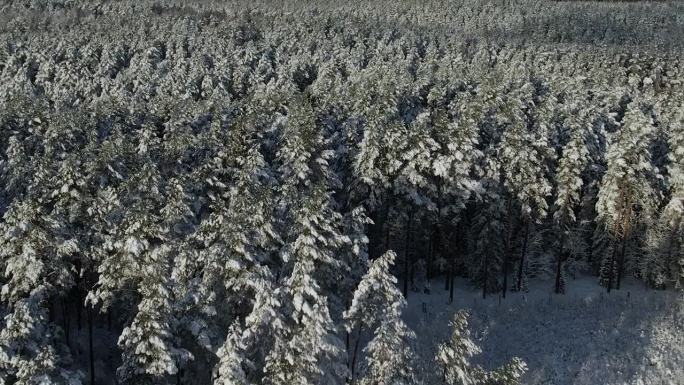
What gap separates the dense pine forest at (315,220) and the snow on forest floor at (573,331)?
102 centimetres

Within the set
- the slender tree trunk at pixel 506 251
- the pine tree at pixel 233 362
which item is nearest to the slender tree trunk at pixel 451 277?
the slender tree trunk at pixel 506 251

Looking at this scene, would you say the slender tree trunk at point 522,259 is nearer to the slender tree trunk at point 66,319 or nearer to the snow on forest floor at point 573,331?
the snow on forest floor at point 573,331

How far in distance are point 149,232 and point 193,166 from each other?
14.7 meters

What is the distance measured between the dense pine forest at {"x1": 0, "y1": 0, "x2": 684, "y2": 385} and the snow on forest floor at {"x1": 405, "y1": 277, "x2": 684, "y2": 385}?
102 cm

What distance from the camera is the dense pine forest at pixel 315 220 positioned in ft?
75.8

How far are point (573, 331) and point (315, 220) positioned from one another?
19801mm

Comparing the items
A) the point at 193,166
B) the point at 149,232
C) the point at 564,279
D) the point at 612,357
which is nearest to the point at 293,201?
the point at 149,232

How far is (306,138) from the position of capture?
128 feet

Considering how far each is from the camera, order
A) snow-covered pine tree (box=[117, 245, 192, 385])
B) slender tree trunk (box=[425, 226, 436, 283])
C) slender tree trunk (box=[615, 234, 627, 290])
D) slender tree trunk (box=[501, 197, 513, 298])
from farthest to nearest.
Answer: slender tree trunk (box=[425, 226, 436, 283])
slender tree trunk (box=[615, 234, 627, 290])
slender tree trunk (box=[501, 197, 513, 298])
snow-covered pine tree (box=[117, 245, 192, 385])

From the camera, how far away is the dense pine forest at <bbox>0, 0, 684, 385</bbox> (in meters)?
23.1

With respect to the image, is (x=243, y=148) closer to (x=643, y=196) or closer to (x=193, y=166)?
(x=193, y=166)

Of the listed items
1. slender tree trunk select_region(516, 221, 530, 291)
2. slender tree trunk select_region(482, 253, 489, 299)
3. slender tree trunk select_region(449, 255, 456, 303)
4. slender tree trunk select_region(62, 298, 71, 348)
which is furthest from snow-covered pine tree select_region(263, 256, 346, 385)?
slender tree trunk select_region(516, 221, 530, 291)

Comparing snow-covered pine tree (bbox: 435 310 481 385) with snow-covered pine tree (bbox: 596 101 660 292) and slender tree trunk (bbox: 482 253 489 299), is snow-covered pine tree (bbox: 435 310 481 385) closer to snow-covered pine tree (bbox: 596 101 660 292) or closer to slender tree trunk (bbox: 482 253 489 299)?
slender tree trunk (bbox: 482 253 489 299)

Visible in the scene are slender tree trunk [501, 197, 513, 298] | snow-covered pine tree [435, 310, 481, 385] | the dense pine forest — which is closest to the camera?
snow-covered pine tree [435, 310, 481, 385]
